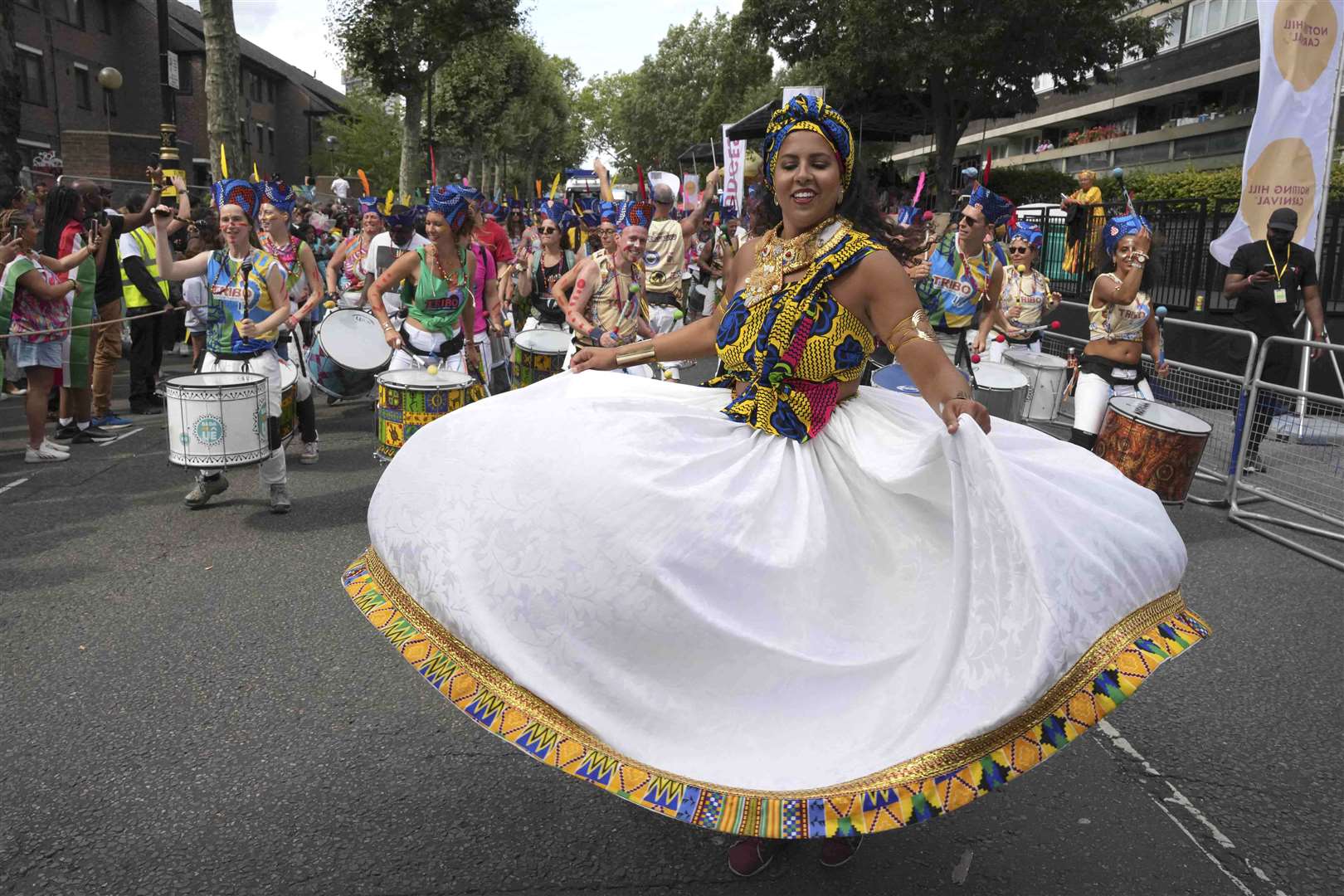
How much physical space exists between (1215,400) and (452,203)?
5.90 metres

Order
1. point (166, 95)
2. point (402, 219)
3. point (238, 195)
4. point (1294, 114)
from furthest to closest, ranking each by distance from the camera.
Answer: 1. point (166, 95)
2. point (1294, 114)
3. point (402, 219)
4. point (238, 195)

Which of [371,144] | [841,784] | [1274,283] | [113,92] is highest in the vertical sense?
[371,144]

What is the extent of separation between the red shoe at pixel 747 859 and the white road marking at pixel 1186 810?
134cm

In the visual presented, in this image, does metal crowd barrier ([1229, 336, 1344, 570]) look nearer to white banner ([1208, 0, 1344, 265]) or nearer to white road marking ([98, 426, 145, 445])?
white banner ([1208, 0, 1344, 265])

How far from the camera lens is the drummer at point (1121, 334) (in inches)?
279

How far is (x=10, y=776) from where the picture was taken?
3570 millimetres

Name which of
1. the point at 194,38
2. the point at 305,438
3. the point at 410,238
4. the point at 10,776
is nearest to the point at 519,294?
the point at 410,238

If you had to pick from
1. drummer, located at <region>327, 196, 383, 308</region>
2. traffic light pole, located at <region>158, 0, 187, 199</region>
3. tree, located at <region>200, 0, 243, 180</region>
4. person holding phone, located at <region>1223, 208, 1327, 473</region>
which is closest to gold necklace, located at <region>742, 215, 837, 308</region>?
person holding phone, located at <region>1223, 208, 1327, 473</region>

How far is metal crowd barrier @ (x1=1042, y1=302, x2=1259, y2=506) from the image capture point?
7.59 m

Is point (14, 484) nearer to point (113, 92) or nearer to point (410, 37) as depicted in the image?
point (410, 37)

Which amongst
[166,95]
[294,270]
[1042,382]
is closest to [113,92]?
[166,95]

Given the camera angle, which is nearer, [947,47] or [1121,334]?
[1121,334]

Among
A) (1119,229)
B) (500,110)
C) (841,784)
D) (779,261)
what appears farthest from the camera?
(500,110)

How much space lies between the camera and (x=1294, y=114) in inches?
381
